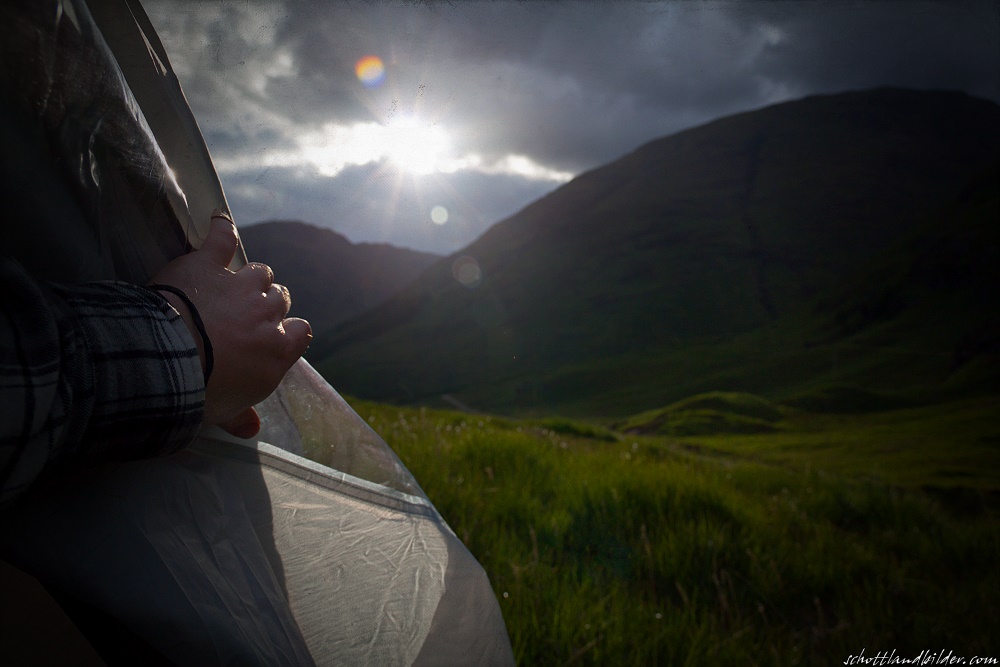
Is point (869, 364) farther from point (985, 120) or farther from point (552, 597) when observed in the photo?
point (985, 120)

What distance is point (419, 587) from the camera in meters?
1.33

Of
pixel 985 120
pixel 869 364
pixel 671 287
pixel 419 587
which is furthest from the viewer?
pixel 985 120

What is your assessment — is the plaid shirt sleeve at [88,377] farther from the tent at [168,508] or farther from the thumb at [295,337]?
the thumb at [295,337]

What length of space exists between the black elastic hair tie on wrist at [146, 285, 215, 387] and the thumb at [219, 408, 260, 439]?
29 cm

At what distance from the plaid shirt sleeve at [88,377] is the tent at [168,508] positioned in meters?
0.17

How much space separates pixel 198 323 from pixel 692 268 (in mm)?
138097

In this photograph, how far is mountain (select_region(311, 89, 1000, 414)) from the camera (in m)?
93.3

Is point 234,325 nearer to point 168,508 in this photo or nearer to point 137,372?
point 137,372

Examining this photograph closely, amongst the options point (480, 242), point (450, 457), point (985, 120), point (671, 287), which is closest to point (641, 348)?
point (671, 287)

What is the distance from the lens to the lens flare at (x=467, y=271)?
15162 cm

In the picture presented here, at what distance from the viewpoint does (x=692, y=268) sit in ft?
422

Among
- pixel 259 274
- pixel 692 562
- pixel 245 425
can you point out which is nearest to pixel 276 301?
pixel 259 274

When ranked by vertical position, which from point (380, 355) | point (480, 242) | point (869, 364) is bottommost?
point (869, 364)

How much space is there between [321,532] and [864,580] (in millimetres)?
2976
